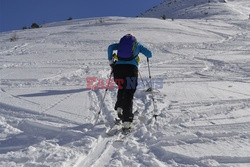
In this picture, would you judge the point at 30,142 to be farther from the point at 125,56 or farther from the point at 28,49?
the point at 28,49

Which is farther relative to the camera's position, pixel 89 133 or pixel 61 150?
pixel 89 133

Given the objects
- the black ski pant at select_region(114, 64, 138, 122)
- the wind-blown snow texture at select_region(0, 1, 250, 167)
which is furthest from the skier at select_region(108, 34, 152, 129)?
the wind-blown snow texture at select_region(0, 1, 250, 167)

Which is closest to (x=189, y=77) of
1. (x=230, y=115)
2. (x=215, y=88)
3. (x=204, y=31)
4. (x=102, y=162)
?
(x=215, y=88)

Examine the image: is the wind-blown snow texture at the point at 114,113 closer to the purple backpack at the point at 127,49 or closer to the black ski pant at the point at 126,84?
the black ski pant at the point at 126,84

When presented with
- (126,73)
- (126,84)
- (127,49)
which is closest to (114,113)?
(126,84)

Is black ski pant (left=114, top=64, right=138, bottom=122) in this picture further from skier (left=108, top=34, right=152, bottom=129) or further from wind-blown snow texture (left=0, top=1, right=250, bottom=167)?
wind-blown snow texture (left=0, top=1, right=250, bottom=167)

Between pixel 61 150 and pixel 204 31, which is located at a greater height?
pixel 204 31

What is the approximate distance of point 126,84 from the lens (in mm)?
4824

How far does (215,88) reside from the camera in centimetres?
735

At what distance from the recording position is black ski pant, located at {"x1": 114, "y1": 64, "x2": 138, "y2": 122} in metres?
4.83

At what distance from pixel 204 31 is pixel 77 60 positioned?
11581 mm

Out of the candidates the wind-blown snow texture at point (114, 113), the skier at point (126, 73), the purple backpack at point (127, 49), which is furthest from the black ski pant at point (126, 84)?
the wind-blown snow texture at point (114, 113)

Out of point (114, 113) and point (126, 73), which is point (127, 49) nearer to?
point (126, 73)

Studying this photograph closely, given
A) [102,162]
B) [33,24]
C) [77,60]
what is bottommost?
[102,162]
